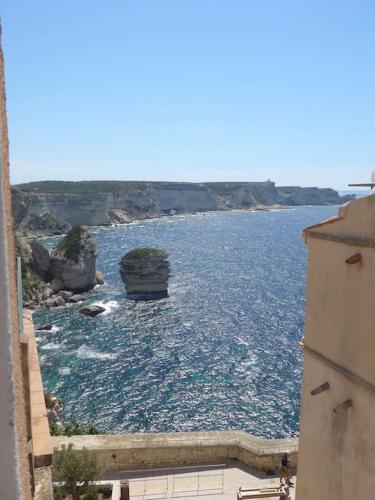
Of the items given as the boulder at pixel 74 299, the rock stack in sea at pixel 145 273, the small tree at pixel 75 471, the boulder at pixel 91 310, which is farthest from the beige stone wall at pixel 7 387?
the rock stack in sea at pixel 145 273

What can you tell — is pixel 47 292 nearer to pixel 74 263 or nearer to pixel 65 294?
pixel 65 294

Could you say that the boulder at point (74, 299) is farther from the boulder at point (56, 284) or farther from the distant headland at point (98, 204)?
the distant headland at point (98, 204)

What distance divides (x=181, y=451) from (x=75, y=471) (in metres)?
3.66

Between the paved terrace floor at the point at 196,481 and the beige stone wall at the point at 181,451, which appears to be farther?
the beige stone wall at the point at 181,451

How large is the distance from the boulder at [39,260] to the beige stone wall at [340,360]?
6198 centimetres

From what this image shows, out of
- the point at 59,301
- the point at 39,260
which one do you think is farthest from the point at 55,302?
the point at 39,260

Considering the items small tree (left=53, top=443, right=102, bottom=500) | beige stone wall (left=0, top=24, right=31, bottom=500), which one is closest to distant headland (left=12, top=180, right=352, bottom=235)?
small tree (left=53, top=443, right=102, bottom=500)

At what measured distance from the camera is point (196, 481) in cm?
1415

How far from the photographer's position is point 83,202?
138 m

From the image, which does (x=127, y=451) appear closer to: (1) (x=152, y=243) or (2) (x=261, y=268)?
(2) (x=261, y=268)

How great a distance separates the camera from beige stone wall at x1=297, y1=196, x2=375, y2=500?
622 centimetres

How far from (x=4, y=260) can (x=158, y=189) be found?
182m

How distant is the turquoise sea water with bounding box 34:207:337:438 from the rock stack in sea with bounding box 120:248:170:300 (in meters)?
2.37

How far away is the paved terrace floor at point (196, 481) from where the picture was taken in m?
13.4
